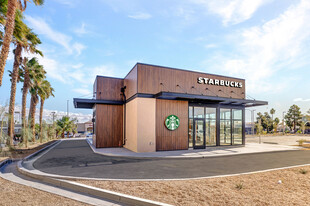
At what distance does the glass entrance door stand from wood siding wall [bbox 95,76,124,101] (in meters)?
7.08

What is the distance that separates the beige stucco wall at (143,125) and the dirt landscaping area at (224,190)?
7.07 metres

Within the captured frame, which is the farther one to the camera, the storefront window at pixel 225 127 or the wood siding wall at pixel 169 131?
the storefront window at pixel 225 127

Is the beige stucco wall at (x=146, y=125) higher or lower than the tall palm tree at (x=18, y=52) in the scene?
lower

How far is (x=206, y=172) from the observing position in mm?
7246

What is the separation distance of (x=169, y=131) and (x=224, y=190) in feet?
28.9

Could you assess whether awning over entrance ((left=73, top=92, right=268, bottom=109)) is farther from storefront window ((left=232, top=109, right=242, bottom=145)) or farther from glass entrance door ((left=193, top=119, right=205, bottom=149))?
glass entrance door ((left=193, top=119, right=205, bottom=149))

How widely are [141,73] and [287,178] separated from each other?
32.8 feet

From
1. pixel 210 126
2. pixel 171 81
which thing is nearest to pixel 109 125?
pixel 171 81

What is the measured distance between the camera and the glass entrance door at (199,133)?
1470cm

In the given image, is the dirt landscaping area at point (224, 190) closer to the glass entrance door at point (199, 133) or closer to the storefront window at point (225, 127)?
the glass entrance door at point (199, 133)

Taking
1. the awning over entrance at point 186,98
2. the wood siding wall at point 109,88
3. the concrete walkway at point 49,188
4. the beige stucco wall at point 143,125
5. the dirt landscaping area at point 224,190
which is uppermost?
the wood siding wall at point 109,88

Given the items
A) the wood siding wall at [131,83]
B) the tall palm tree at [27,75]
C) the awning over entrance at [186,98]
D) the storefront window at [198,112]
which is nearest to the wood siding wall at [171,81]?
the wood siding wall at [131,83]

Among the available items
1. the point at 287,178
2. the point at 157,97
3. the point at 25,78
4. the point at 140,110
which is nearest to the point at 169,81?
the point at 157,97

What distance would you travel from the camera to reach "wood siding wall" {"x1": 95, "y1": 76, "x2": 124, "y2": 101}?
626 inches
